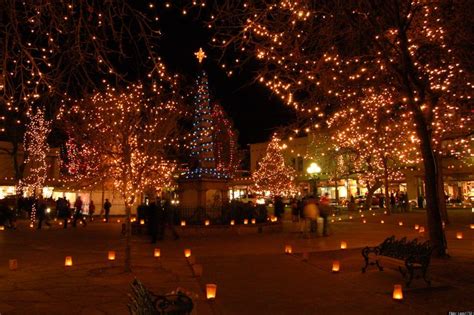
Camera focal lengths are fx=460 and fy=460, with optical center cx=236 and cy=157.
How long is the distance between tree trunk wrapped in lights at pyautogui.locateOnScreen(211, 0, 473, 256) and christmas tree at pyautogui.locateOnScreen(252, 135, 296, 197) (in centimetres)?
3341

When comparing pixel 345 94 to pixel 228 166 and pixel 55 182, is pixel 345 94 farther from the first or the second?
pixel 55 182

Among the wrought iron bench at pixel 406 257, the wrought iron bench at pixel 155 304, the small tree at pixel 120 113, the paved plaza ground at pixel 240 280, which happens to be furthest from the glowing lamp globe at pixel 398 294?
the small tree at pixel 120 113

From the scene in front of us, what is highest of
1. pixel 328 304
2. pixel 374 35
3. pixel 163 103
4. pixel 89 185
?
pixel 163 103

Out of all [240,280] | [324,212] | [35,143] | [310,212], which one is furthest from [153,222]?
[35,143]

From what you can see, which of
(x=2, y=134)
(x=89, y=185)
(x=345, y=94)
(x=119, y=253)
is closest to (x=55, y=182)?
(x=89, y=185)

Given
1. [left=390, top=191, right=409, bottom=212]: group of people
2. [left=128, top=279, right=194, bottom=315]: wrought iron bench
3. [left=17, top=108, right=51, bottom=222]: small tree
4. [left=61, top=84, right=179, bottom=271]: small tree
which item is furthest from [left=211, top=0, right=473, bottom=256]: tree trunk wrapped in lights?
[left=17, top=108, right=51, bottom=222]: small tree

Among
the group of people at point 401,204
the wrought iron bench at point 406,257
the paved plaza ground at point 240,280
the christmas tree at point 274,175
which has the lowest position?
the paved plaza ground at point 240,280

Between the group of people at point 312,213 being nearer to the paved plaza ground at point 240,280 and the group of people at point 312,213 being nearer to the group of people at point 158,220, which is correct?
the paved plaza ground at point 240,280

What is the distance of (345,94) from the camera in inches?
548

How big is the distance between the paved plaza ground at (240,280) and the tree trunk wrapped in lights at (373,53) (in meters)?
3.20

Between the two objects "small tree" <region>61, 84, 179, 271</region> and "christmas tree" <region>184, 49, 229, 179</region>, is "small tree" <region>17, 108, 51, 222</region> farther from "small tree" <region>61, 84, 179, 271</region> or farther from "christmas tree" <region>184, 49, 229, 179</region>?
"christmas tree" <region>184, 49, 229, 179</region>

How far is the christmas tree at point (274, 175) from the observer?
4775 centimetres

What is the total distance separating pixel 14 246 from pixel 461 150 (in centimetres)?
3202

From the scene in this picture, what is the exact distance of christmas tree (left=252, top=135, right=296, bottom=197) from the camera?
4775 cm
